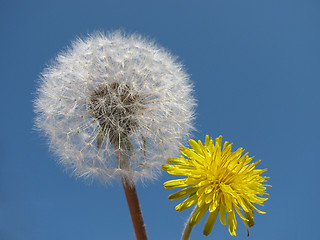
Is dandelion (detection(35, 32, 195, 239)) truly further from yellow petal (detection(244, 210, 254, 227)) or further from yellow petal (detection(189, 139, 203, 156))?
yellow petal (detection(244, 210, 254, 227))

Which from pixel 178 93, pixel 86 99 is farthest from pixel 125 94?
pixel 178 93

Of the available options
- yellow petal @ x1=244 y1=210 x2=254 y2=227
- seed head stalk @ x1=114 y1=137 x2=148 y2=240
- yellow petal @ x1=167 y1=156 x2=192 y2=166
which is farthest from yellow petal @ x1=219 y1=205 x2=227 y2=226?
seed head stalk @ x1=114 y1=137 x2=148 y2=240

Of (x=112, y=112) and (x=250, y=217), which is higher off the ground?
(x=112, y=112)

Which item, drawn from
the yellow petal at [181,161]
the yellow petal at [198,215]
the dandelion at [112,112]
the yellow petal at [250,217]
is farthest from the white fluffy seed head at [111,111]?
the yellow petal at [250,217]

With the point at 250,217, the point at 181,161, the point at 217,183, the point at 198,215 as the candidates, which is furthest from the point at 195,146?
the point at 250,217

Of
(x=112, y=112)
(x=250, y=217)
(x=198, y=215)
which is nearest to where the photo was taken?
(x=198, y=215)

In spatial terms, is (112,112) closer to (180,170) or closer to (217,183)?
(180,170)

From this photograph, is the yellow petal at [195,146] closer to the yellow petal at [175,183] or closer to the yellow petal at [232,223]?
the yellow petal at [175,183]
